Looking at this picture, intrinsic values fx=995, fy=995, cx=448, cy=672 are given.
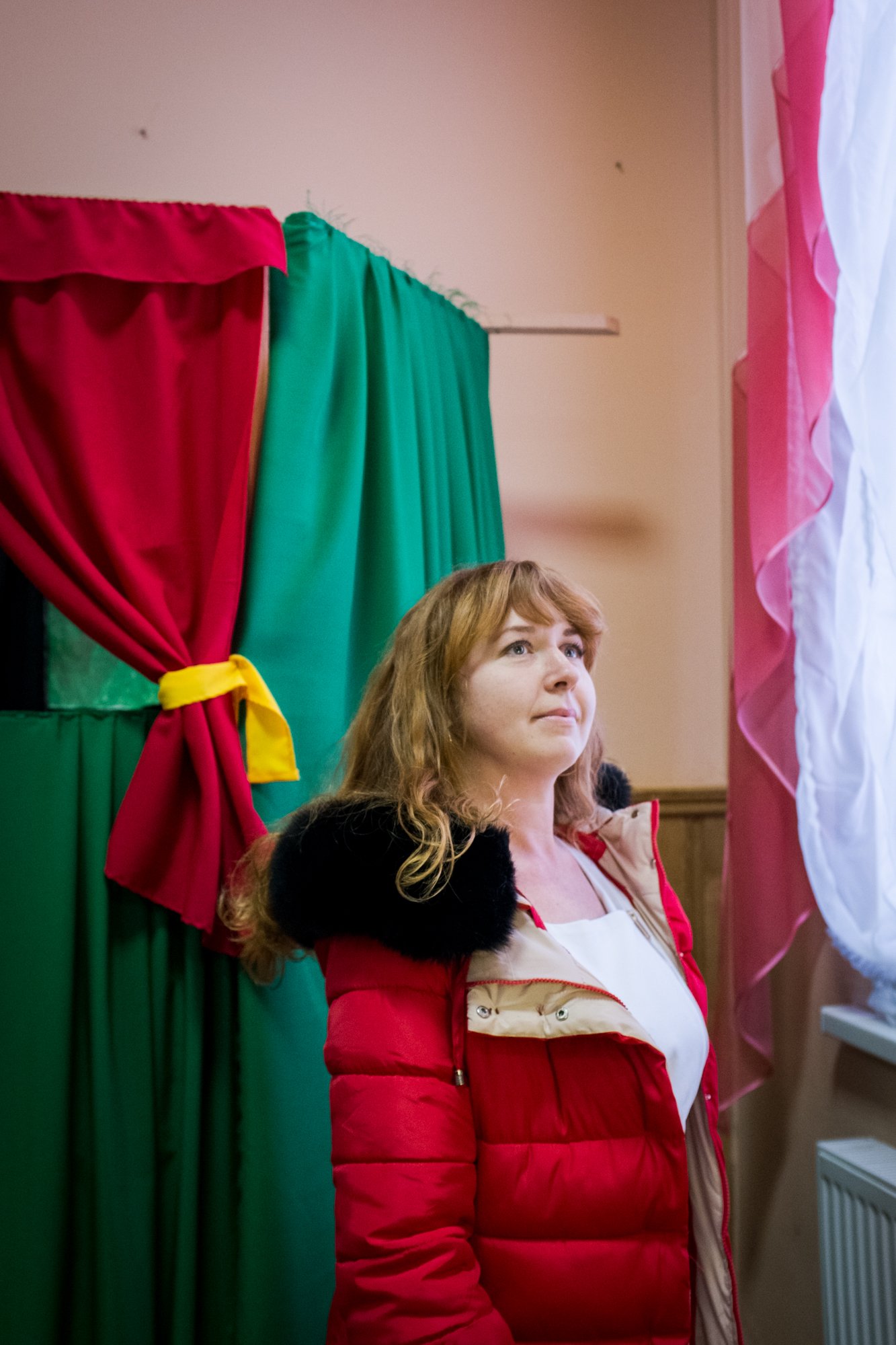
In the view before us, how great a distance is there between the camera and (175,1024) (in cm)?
134

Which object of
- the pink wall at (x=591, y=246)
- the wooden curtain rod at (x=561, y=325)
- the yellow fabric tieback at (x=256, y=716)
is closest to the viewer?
the yellow fabric tieback at (x=256, y=716)

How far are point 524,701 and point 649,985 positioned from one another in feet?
1.12

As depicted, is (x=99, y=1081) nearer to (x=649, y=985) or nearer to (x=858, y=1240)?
(x=649, y=985)

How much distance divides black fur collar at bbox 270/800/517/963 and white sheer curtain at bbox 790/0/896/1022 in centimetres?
57

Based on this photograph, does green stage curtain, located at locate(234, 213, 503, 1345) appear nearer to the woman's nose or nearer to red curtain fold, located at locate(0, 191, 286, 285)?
red curtain fold, located at locate(0, 191, 286, 285)

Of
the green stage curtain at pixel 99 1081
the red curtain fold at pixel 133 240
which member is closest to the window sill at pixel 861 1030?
the green stage curtain at pixel 99 1081

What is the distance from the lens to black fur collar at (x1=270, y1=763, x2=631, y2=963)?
0.94 meters

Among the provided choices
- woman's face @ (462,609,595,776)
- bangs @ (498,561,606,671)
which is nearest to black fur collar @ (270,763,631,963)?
woman's face @ (462,609,595,776)

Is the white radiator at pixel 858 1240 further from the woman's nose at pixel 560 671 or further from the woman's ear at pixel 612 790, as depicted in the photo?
the woman's nose at pixel 560 671

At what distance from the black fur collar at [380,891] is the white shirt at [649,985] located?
0.47 feet

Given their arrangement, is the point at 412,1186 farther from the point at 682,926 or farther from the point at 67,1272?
the point at 67,1272

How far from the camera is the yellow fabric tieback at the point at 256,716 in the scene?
4.44 ft

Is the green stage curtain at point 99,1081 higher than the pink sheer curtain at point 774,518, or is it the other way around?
the pink sheer curtain at point 774,518

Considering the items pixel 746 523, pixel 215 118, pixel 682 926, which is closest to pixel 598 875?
pixel 682 926
